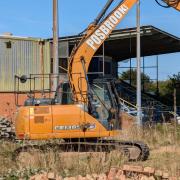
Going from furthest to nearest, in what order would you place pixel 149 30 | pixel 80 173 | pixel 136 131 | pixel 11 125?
pixel 149 30 < pixel 11 125 < pixel 136 131 < pixel 80 173

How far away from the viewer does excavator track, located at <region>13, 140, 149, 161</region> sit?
1547cm

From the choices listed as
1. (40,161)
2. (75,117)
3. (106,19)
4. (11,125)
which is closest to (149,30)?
(11,125)

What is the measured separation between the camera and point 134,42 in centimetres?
4188

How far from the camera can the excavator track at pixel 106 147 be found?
15474 millimetres

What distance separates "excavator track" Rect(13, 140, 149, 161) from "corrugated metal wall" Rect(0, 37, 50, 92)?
17.7 metres

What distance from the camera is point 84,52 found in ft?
57.9

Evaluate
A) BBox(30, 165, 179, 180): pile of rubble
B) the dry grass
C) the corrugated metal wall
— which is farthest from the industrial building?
BBox(30, 165, 179, 180): pile of rubble

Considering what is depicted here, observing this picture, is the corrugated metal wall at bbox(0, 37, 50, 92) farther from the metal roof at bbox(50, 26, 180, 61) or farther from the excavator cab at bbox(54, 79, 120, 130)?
the excavator cab at bbox(54, 79, 120, 130)

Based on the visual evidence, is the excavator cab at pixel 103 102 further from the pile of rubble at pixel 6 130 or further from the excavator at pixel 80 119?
the pile of rubble at pixel 6 130

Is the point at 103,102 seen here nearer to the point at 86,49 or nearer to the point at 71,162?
the point at 86,49

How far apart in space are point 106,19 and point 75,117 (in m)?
3.66

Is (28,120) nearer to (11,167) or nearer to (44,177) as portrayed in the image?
(11,167)

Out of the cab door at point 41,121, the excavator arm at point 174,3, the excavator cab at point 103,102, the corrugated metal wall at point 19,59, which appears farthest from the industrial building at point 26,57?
the cab door at point 41,121

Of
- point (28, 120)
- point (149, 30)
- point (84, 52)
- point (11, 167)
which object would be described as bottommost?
point (11, 167)
